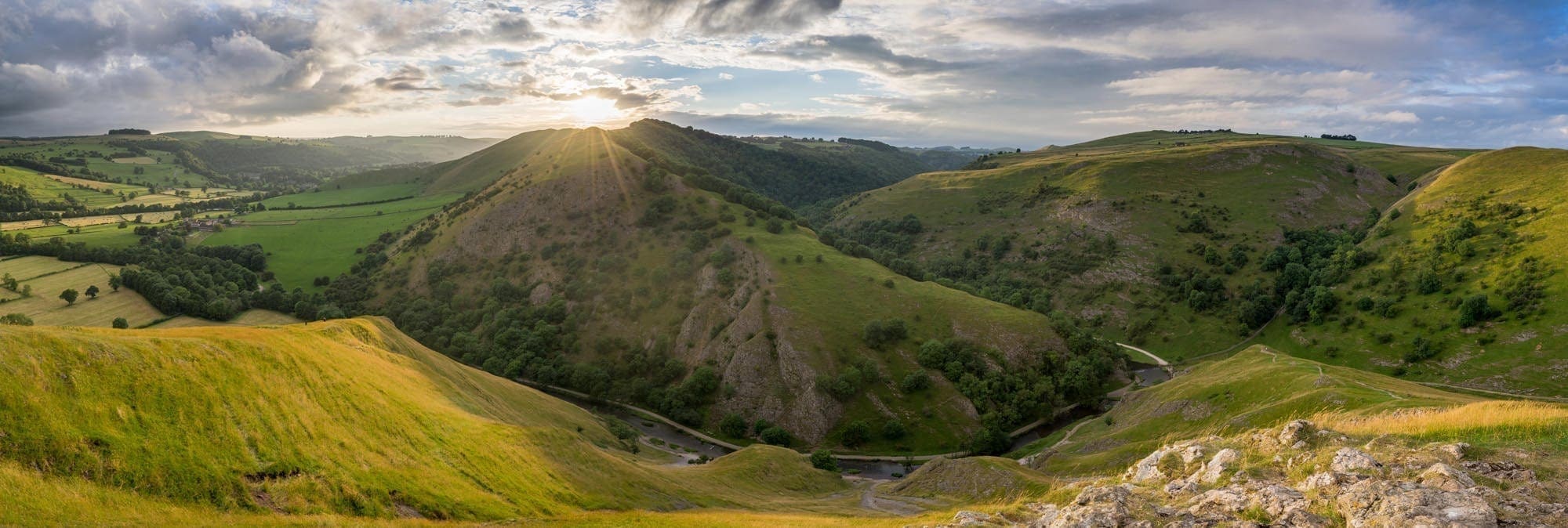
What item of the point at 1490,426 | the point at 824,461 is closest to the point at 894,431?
the point at 824,461

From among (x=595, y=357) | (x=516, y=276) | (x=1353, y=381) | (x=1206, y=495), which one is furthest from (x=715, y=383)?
(x=1206, y=495)

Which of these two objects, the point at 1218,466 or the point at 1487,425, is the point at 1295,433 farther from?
the point at 1487,425

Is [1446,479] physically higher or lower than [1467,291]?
higher

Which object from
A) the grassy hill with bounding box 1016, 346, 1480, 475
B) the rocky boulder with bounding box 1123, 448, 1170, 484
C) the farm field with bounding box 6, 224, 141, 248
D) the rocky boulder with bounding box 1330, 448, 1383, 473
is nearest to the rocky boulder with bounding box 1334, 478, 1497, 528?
the rocky boulder with bounding box 1330, 448, 1383, 473

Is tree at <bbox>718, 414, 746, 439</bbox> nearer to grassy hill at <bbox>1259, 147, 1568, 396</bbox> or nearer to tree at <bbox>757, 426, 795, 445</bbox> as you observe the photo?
tree at <bbox>757, 426, 795, 445</bbox>

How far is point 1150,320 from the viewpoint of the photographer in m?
160

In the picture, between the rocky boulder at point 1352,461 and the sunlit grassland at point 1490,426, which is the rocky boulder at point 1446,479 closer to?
the rocky boulder at point 1352,461

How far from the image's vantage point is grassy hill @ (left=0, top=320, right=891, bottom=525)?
22875mm

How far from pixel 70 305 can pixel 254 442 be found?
175m

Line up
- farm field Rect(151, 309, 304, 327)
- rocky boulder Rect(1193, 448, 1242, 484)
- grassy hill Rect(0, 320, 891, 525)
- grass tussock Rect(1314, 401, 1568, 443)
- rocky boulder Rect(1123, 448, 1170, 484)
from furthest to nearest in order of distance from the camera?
farm field Rect(151, 309, 304, 327)
rocky boulder Rect(1123, 448, 1170, 484)
rocky boulder Rect(1193, 448, 1242, 484)
grassy hill Rect(0, 320, 891, 525)
grass tussock Rect(1314, 401, 1568, 443)

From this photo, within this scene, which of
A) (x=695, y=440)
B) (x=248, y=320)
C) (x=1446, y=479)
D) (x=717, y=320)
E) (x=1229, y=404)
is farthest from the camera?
(x=248, y=320)

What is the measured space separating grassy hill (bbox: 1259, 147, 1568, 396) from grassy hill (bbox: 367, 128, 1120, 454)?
5387 centimetres

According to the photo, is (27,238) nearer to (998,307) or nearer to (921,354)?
(921,354)

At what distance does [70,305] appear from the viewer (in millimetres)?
136625
